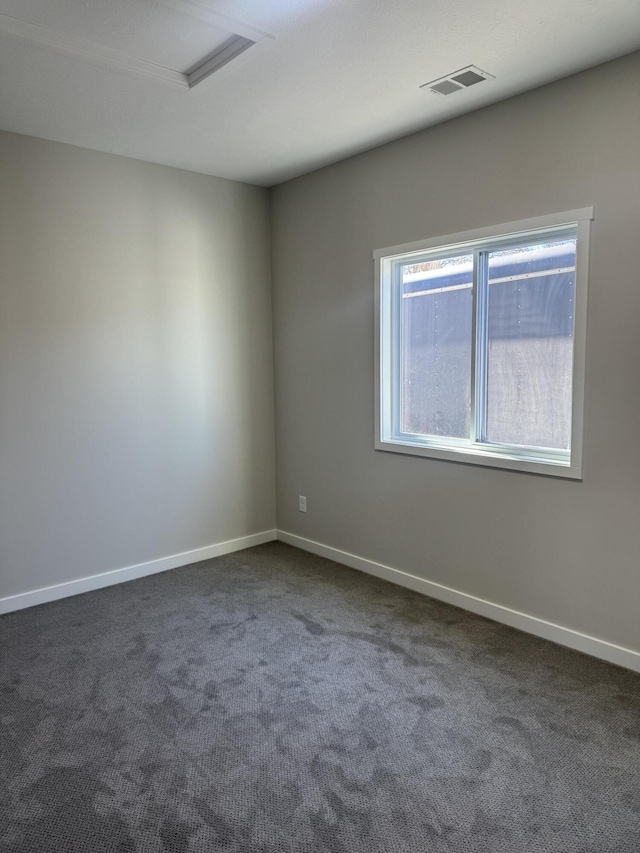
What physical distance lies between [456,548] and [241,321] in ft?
7.53

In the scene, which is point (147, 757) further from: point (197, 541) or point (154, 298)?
point (154, 298)

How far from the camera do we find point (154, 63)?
2.59 m

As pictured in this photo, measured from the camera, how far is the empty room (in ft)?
6.97

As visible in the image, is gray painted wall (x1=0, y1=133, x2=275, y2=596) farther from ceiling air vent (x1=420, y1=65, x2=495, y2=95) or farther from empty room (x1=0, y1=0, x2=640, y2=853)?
ceiling air vent (x1=420, y1=65, x2=495, y2=95)

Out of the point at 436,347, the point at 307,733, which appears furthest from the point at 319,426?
the point at 307,733

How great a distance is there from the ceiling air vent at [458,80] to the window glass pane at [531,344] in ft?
2.76

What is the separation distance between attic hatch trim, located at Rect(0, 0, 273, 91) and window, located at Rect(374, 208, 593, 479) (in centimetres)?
149

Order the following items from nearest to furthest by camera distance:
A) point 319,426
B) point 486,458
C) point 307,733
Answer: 1. point 307,733
2. point 486,458
3. point 319,426

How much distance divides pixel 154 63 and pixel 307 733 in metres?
2.91

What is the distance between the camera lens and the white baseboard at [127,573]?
3.55 meters

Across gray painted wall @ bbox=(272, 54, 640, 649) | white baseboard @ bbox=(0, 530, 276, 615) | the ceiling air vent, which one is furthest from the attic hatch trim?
white baseboard @ bbox=(0, 530, 276, 615)

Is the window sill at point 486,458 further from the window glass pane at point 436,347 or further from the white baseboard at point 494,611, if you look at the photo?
the white baseboard at point 494,611

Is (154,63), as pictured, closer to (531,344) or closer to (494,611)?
(531,344)

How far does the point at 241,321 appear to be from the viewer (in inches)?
176
